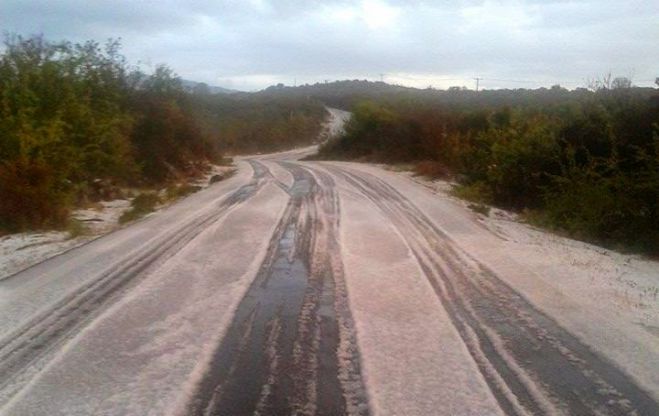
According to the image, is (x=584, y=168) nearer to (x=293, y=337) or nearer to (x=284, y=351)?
(x=293, y=337)

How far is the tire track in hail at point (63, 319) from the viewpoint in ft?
21.1

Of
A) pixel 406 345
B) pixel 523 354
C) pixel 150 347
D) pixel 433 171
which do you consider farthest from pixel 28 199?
pixel 433 171

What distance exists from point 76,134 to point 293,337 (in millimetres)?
15051

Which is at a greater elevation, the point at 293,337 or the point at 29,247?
the point at 293,337

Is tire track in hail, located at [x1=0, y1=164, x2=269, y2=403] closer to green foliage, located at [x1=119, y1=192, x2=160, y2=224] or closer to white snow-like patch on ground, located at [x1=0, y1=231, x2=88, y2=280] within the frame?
white snow-like patch on ground, located at [x1=0, y1=231, x2=88, y2=280]

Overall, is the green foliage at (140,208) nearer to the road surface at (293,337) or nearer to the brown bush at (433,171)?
the road surface at (293,337)

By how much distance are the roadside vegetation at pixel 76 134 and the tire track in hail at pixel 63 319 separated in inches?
170

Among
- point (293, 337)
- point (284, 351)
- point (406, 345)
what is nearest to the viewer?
point (284, 351)

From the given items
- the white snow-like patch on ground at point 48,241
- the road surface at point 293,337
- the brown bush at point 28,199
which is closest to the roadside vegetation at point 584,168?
the road surface at point 293,337

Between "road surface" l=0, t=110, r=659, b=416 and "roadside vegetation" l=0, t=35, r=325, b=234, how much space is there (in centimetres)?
336

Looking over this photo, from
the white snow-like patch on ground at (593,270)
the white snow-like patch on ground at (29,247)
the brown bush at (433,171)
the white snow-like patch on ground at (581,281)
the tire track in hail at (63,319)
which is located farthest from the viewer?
the brown bush at (433,171)

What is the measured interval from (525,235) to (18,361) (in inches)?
454

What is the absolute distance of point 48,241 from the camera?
1402cm

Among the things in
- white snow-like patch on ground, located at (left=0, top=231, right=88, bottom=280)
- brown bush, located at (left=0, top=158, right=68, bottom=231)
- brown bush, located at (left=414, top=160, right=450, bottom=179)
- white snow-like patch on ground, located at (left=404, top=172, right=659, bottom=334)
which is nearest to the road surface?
white snow-like patch on ground, located at (left=0, top=231, right=88, bottom=280)
